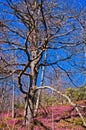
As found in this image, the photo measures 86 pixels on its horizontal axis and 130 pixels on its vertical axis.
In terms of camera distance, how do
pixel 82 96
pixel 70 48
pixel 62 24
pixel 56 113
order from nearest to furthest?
pixel 62 24
pixel 70 48
pixel 56 113
pixel 82 96

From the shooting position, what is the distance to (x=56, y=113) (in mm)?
18266

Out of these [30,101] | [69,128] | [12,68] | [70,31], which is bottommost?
[69,128]

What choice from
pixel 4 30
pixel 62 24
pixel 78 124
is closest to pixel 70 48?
pixel 62 24

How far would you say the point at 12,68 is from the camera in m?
13.5

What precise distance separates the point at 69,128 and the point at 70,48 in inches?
136

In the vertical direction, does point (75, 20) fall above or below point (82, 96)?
above

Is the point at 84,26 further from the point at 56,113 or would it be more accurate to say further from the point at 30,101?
the point at 56,113

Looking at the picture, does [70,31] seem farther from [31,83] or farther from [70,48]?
[31,83]

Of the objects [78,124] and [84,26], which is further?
[78,124]

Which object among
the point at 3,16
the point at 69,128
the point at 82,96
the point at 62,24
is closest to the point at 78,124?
the point at 69,128

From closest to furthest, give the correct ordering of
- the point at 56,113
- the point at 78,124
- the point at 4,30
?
the point at 4,30, the point at 78,124, the point at 56,113

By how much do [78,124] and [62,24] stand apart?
5501 mm

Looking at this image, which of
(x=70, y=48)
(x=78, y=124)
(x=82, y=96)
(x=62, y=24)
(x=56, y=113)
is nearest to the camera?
(x=62, y=24)

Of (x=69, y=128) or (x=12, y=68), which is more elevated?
(x=12, y=68)
